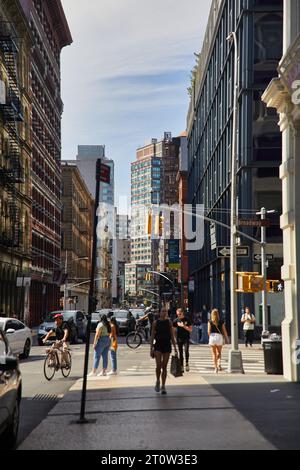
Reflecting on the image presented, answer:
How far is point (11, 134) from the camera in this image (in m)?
53.2

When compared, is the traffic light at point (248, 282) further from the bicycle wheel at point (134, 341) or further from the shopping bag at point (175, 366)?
the bicycle wheel at point (134, 341)

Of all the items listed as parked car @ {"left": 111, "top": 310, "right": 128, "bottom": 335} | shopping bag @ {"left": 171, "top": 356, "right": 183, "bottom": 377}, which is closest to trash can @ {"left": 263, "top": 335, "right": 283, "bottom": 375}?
shopping bag @ {"left": 171, "top": 356, "right": 183, "bottom": 377}

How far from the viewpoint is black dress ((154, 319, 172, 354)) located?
15062 mm

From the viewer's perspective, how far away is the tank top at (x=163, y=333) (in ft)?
49.5

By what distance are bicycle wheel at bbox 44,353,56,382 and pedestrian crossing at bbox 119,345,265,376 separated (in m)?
2.26

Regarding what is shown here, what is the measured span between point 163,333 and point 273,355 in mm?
5300

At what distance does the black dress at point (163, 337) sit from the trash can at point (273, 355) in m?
4.90

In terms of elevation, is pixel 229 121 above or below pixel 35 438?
above

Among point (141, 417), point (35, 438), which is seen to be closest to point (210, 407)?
point (141, 417)

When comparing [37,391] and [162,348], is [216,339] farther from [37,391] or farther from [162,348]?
[37,391]

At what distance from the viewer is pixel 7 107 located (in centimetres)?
5034

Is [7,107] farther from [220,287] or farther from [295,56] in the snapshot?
[295,56]

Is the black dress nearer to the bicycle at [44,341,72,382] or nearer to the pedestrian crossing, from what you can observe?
the bicycle at [44,341,72,382]
